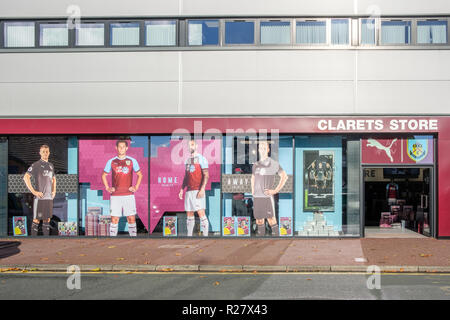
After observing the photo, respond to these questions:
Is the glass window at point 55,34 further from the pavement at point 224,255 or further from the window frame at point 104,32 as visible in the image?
the pavement at point 224,255

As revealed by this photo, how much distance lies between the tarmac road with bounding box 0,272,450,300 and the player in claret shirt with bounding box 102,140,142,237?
4.59m

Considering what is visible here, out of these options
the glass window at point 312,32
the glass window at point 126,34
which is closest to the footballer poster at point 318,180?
the glass window at point 312,32

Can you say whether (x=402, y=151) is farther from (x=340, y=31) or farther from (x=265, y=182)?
(x=265, y=182)

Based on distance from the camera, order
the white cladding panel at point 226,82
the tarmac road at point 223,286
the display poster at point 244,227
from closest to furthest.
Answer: the tarmac road at point 223,286 < the white cladding panel at point 226,82 < the display poster at point 244,227

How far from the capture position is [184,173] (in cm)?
1308

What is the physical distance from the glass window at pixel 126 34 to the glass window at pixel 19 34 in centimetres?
261

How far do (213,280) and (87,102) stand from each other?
25.0 ft

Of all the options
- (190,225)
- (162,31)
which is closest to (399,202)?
(190,225)

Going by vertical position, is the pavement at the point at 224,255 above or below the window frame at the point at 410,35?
below

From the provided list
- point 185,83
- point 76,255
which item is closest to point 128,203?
point 76,255

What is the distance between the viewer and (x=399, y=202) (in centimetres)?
1559

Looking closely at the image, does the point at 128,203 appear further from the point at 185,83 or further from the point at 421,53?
the point at 421,53

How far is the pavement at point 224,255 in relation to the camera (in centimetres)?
891

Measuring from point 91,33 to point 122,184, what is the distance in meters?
4.81
